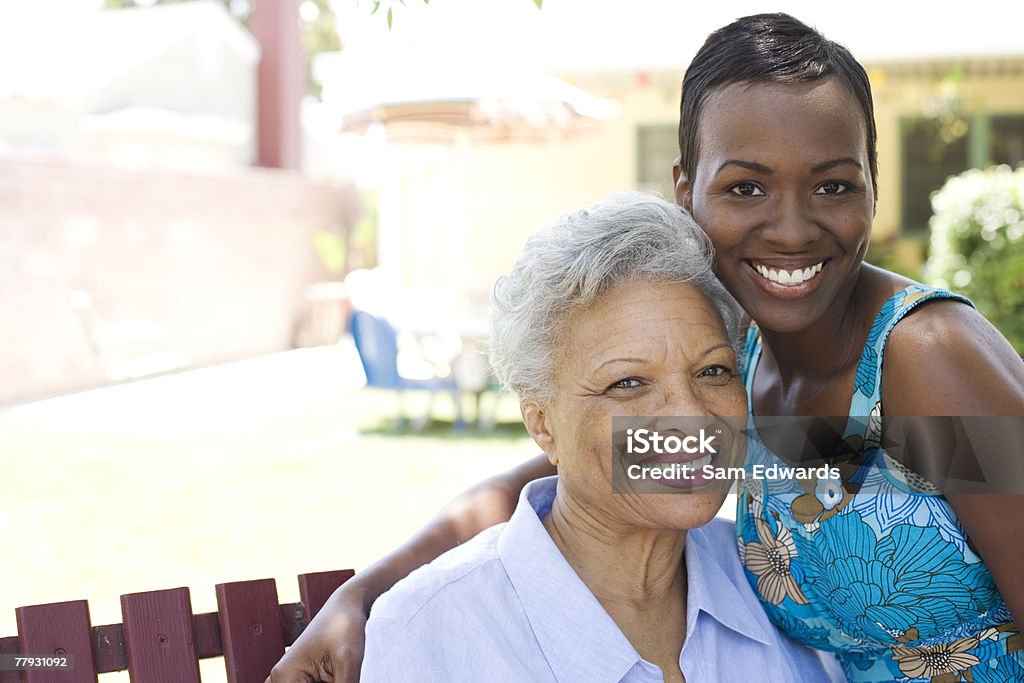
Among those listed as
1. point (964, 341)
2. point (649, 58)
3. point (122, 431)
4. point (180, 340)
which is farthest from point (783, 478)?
point (180, 340)

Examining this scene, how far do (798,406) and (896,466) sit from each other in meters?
0.24

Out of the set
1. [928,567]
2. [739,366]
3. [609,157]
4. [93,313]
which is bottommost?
[93,313]

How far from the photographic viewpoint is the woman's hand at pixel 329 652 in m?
1.93

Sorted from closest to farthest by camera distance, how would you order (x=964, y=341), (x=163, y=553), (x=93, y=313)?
(x=964, y=341), (x=163, y=553), (x=93, y=313)

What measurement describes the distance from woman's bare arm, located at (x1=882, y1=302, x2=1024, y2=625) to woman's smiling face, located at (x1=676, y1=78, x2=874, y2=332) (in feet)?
0.58

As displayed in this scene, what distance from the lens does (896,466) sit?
1.85m

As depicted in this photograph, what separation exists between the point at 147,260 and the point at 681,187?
1280 centimetres

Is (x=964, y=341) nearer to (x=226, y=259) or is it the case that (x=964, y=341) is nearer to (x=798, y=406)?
(x=798, y=406)

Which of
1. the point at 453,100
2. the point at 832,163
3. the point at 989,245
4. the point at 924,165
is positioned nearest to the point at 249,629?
the point at 832,163

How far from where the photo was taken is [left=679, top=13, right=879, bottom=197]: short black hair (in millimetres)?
1865

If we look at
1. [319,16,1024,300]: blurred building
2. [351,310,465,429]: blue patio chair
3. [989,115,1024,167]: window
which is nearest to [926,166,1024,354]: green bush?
[319,16,1024,300]: blurred building

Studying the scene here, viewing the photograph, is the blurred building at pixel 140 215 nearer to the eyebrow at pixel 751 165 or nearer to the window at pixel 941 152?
the window at pixel 941 152

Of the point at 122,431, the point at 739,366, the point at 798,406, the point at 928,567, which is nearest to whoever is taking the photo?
the point at 928,567

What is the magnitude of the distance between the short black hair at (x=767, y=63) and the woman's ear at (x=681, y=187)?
0.07m
